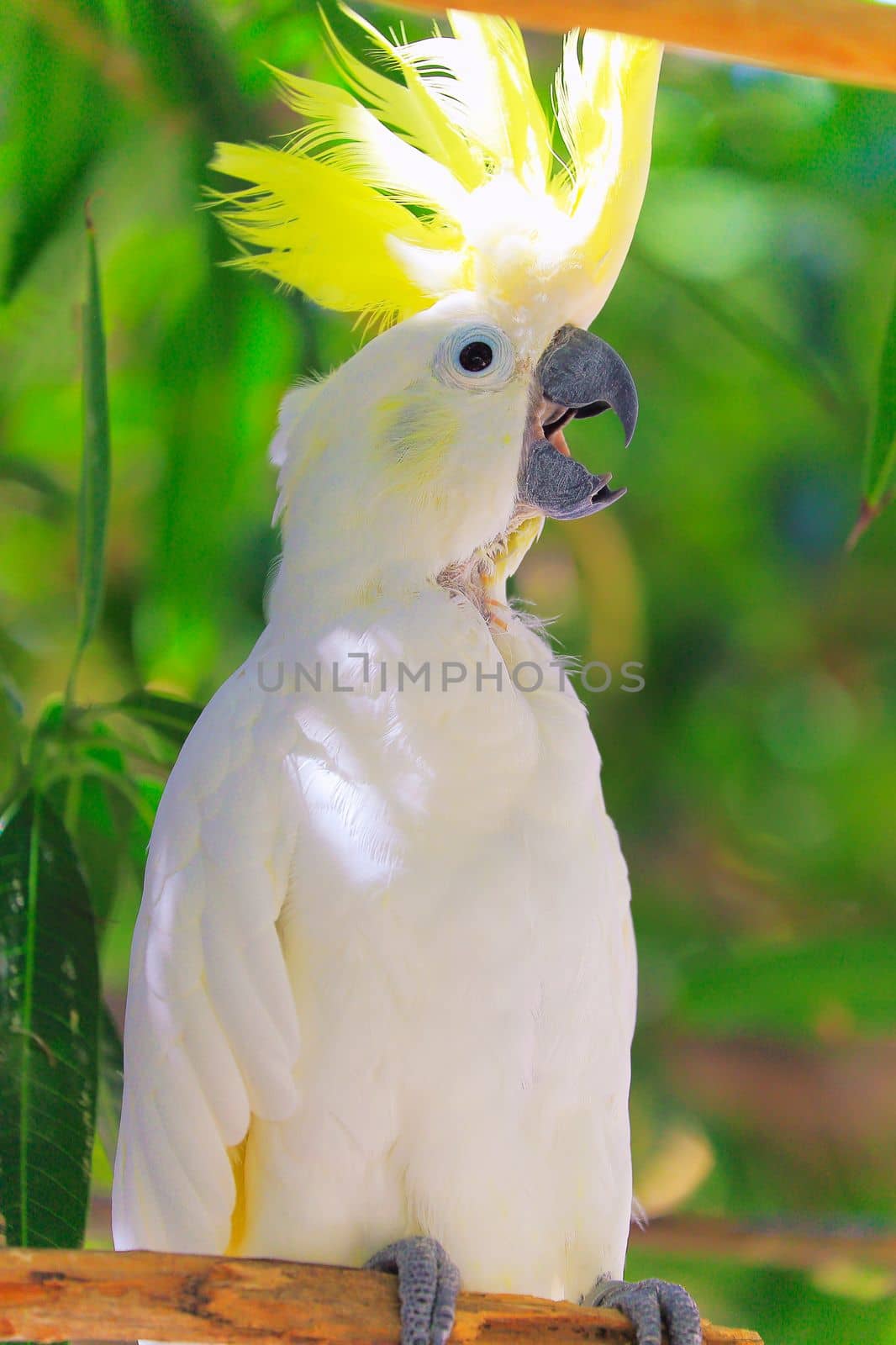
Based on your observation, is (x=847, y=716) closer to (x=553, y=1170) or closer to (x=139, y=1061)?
(x=553, y=1170)

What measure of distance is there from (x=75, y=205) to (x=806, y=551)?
74.4 inches

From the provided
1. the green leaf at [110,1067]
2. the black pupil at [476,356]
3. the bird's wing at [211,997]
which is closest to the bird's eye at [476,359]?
the black pupil at [476,356]

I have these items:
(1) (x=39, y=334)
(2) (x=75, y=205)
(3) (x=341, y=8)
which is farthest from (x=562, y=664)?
(1) (x=39, y=334)

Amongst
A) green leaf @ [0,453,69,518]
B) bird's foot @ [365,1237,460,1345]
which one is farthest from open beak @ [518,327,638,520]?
green leaf @ [0,453,69,518]

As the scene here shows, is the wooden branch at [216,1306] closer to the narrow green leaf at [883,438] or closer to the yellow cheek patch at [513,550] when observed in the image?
the yellow cheek patch at [513,550]

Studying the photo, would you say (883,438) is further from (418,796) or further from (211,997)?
(211,997)

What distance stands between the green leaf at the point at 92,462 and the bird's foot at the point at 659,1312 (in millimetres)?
1347

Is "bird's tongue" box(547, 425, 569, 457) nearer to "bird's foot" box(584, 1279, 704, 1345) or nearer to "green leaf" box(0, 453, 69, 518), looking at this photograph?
Answer: "bird's foot" box(584, 1279, 704, 1345)

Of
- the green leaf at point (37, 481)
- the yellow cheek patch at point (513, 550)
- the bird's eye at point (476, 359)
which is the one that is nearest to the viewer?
the bird's eye at point (476, 359)

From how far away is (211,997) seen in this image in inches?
60.0

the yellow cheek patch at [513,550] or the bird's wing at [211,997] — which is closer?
the bird's wing at [211,997]

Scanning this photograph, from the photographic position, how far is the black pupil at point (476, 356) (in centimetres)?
166

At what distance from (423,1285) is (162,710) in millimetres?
1204

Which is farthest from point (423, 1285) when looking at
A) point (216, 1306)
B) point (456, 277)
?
point (456, 277)
